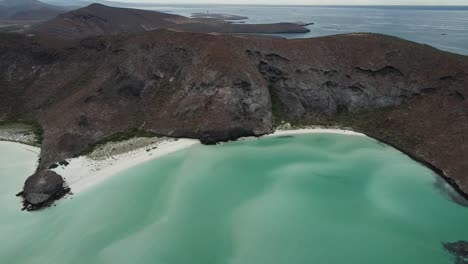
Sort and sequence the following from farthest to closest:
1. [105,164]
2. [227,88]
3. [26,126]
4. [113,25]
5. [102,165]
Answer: [113,25] → [227,88] → [26,126] → [105,164] → [102,165]

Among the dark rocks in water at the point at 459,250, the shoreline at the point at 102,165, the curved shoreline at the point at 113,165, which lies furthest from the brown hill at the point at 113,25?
the dark rocks in water at the point at 459,250

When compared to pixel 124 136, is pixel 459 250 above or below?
below

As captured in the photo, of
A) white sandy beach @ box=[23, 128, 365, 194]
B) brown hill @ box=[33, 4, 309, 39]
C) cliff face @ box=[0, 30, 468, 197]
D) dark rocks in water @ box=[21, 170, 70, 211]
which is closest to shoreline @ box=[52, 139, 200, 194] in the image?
white sandy beach @ box=[23, 128, 365, 194]

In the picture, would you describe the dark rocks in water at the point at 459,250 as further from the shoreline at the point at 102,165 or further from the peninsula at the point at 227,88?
the shoreline at the point at 102,165

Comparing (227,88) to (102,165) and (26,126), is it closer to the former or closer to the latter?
(102,165)

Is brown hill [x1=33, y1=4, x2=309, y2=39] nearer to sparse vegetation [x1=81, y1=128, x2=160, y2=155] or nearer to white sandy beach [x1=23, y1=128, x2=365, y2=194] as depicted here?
sparse vegetation [x1=81, y1=128, x2=160, y2=155]

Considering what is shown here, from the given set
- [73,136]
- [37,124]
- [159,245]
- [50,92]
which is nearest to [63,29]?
[50,92]

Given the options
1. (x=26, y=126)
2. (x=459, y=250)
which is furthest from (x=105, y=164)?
(x=459, y=250)
